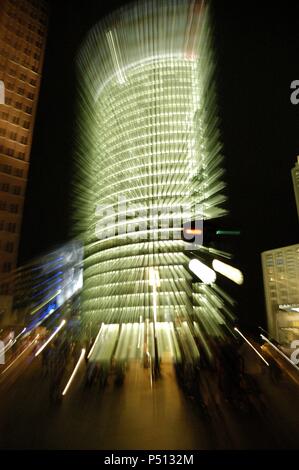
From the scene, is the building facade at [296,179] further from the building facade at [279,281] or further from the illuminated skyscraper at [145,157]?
the illuminated skyscraper at [145,157]

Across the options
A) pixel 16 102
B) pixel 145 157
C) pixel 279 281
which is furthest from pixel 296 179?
pixel 16 102

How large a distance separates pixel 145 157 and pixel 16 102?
85.5 feet

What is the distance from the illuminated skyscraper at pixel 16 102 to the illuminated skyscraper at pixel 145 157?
11.3 m

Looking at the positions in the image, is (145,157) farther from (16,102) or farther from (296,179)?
(296,179)

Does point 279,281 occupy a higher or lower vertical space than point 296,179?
lower

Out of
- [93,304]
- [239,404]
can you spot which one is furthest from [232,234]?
[93,304]

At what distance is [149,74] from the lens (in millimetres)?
60844

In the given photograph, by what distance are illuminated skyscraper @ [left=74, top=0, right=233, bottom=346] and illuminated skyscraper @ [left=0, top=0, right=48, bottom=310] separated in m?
11.3

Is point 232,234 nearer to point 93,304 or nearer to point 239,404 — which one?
point 239,404

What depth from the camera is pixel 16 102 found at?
2068 inches

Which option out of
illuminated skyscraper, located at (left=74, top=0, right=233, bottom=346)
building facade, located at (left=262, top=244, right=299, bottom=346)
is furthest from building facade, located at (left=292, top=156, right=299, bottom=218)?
illuminated skyscraper, located at (left=74, top=0, right=233, bottom=346)

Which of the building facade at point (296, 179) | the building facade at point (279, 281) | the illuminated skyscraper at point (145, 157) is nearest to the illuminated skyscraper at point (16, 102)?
the illuminated skyscraper at point (145, 157)

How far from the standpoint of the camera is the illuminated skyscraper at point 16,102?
1785 inches

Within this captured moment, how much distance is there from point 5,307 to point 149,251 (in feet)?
80.9
